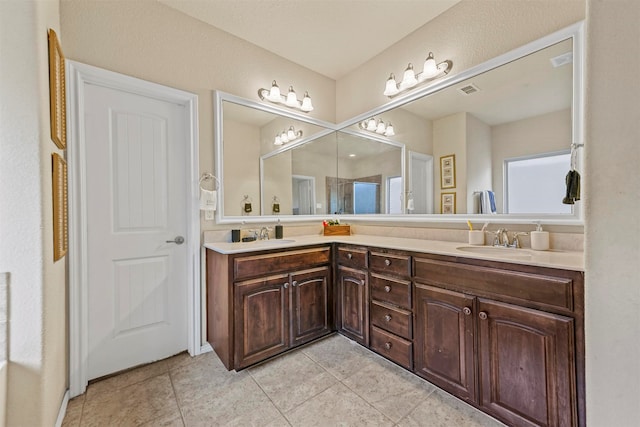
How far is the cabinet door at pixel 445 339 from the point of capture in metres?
1.41

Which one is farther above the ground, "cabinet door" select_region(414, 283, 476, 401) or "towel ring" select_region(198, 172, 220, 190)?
"towel ring" select_region(198, 172, 220, 190)

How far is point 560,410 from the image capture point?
111 centimetres

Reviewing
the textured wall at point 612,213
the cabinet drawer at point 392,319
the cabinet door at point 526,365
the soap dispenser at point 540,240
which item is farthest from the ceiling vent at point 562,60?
the cabinet drawer at point 392,319

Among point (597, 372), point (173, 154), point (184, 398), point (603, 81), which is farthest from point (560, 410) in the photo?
point (173, 154)

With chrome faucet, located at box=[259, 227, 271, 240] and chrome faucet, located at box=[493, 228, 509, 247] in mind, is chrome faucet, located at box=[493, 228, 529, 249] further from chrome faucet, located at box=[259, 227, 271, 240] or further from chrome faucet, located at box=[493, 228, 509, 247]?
chrome faucet, located at box=[259, 227, 271, 240]

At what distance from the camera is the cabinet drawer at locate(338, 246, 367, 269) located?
200cm

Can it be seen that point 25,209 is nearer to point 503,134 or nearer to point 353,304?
point 353,304

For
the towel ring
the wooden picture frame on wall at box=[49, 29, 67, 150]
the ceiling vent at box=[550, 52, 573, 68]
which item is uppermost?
the ceiling vent at box=[550, 52, 573, 68]

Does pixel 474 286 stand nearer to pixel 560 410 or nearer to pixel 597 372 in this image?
pixel 560 410

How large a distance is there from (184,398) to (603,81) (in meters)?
2.27

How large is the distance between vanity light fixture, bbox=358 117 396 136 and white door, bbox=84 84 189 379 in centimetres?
172

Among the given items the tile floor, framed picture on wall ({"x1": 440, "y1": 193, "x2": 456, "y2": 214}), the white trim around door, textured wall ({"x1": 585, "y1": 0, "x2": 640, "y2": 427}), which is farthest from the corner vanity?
the white trim around door

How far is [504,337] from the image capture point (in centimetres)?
128

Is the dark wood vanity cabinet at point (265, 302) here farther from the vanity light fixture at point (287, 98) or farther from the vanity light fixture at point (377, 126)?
the vanity light fixture at point (287, 98)
